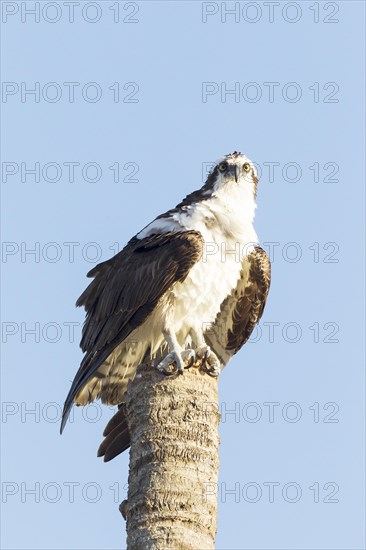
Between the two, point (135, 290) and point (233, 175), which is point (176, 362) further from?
point (233, 175)

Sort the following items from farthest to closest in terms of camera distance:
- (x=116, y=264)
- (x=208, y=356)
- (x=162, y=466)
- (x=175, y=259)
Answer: (x=116, y=264)
(x=175, y=259)
(x=208, y=356)
(x=162, y=466)

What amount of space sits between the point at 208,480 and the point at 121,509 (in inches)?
31.4

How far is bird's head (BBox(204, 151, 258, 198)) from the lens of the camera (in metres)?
11.8

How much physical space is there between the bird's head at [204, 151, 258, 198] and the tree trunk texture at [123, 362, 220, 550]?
3409 millimetres

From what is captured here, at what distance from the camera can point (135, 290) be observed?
35.3ft

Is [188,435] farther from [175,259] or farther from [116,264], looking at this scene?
[116,264]

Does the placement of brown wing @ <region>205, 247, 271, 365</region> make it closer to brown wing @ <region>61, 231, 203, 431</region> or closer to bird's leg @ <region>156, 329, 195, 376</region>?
brown wing @ <region>61, 231, 203, 431</region>

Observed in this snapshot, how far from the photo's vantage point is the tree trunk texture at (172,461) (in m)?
7.91

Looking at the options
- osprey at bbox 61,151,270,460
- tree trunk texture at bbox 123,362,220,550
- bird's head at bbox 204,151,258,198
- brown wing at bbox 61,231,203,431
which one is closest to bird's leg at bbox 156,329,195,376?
tree trunk texture at bbox 123,362,220,550

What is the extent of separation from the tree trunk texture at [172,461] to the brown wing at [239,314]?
2762 millimetres

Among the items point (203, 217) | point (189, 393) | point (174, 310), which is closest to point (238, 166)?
point (203, 217)

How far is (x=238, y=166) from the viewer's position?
39.2 ft

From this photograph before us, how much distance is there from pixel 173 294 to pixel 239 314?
45.0 inches

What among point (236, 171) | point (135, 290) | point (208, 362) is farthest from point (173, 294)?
point (236, 171)
